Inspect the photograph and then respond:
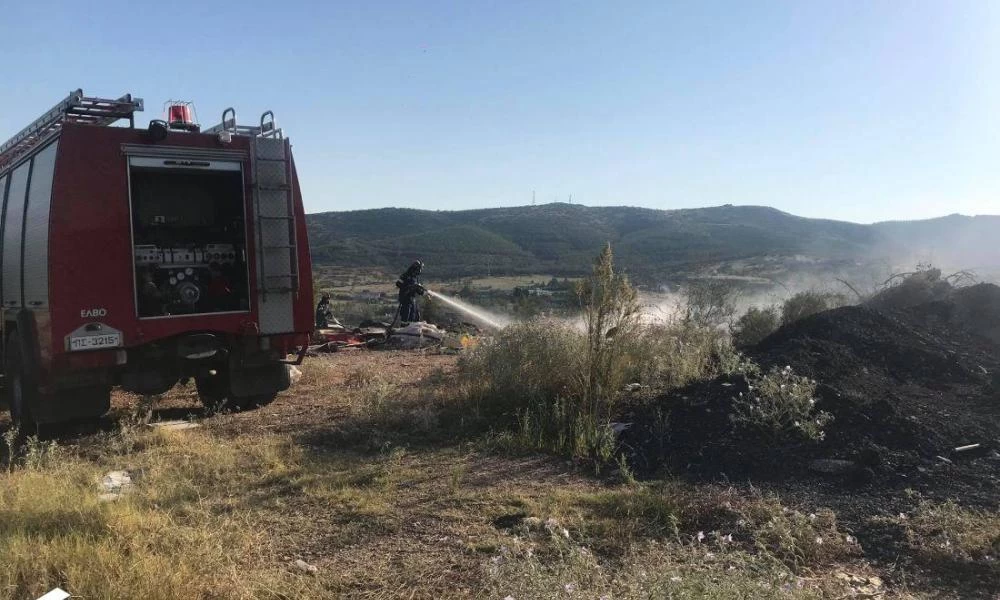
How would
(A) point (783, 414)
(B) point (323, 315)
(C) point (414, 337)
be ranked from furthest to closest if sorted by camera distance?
(B) point (323, 315) → (C) point (414, 337) → (A) point (783, 414)

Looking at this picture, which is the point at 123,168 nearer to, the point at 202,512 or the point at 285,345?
the point at 285,345

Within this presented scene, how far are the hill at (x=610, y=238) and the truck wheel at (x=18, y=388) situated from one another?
131 ft

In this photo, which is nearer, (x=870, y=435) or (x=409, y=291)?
(x=870, y=435)

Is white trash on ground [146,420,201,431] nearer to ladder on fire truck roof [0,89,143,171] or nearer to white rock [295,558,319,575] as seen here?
ladder on fire truck roof [0,89,143,171]

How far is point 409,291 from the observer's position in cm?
1616

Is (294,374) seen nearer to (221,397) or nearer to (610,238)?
(221,397)

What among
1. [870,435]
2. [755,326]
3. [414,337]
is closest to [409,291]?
[414,337]

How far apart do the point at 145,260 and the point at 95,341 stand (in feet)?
3.47

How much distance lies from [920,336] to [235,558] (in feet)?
29.6

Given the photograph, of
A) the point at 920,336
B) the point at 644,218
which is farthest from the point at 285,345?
the point at 644,218

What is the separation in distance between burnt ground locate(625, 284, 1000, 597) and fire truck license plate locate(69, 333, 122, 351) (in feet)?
16.2

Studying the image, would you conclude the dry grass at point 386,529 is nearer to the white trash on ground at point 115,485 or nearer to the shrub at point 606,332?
the white trash on ground at point 115,485

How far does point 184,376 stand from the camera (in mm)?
7680

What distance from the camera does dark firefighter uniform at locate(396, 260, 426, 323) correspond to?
626 inches
